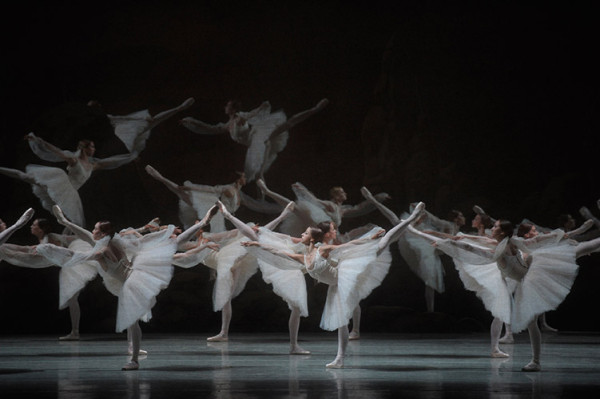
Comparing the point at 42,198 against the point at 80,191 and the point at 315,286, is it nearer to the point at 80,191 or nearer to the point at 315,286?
the point at 80,191

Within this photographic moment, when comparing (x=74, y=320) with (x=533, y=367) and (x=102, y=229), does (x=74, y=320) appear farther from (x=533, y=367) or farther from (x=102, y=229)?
(x=533, y=367)

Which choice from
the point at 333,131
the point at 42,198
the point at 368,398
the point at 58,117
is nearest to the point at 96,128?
the point at 58,117

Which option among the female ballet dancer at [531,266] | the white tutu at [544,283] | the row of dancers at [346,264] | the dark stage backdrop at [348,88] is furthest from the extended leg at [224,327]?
the white tutu at [544,283]

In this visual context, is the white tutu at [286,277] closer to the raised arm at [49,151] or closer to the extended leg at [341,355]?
the extended leg at [341,355]

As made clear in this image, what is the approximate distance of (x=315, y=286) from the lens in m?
11.7

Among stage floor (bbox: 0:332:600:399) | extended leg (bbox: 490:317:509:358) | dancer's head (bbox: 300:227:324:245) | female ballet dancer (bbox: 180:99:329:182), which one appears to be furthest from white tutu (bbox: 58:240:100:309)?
extended leg (bbox: 490:317:509:358)

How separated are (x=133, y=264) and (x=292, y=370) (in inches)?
54.3

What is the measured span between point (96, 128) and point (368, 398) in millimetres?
8788

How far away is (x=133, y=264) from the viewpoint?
615cm

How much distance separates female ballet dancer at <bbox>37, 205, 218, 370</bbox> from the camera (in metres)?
5.89

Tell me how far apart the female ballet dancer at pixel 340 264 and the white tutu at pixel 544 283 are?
912mm

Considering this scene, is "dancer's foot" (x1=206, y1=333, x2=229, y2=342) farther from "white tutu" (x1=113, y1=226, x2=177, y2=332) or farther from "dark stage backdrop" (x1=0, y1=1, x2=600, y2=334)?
"dark stage backdrop" (x1=0, y1=1, x2=600, y2=334)

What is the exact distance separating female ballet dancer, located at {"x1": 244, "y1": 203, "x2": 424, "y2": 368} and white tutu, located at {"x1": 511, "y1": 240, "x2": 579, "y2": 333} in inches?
35.9

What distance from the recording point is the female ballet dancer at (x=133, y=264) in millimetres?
5887
